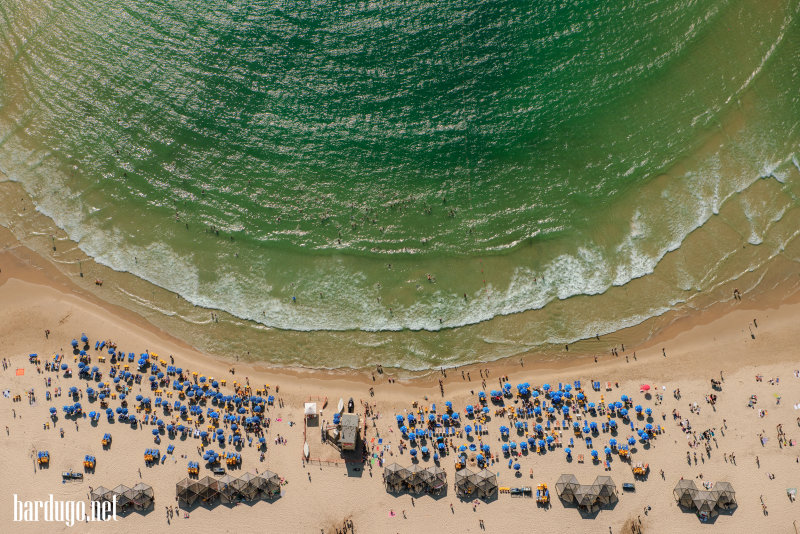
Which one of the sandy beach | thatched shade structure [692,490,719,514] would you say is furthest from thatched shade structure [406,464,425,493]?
thatched shade structure [692,490,719,514]

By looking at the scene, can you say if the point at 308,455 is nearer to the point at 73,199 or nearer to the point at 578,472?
the point at 578,472

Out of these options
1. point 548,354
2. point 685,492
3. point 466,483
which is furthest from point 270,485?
point 685,492

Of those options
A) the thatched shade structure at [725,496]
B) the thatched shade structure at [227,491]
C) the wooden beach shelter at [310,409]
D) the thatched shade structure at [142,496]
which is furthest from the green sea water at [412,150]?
the thatched shade structure at [725,496]

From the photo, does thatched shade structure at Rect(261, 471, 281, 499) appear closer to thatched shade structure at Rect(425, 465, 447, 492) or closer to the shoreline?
the shoreline

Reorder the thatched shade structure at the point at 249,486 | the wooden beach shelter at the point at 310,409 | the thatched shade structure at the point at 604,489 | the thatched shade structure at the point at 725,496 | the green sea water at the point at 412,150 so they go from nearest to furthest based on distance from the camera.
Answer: the thatched shade structure at the point at 725,496, the thatched shade structure at the point at 604,489, the thatched shade structure at the point at 249,486, the wooden beach shelter at the point at 310,409, the green sea water at the point at 412,150

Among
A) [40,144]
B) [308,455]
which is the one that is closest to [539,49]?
[308,455]

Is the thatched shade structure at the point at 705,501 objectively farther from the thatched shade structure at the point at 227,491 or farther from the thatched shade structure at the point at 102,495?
the thatched shade structure at the point at 102,495

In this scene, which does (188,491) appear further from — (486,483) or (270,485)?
(486,483)
